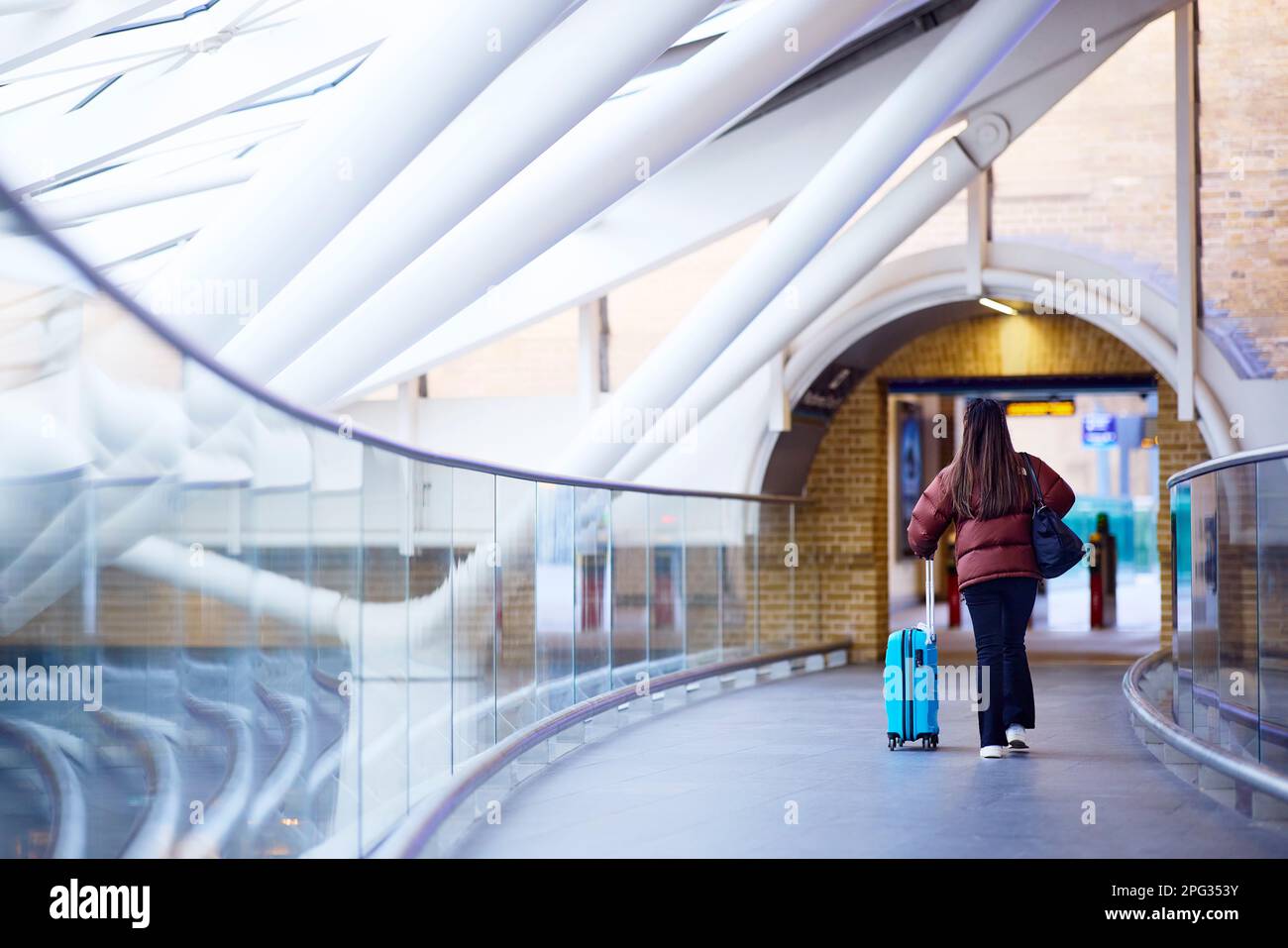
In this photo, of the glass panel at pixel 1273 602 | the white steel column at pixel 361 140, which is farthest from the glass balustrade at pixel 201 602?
the white steel column at pixel 361 140

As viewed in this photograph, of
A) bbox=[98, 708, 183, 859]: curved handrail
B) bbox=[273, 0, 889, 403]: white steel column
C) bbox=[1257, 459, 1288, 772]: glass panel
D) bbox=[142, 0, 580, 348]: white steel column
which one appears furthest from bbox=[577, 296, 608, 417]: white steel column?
bbox=[98, 708, 183, 859]: curved handrail

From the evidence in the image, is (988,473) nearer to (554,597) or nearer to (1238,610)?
(1238,610)

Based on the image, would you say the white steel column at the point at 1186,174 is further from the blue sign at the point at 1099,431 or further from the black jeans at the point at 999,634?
the blue sign at the point at 1099,431

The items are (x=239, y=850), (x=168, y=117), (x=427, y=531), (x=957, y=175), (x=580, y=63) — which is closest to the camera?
(x=239, y=850)

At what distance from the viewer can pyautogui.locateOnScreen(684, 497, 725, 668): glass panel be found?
11.2m

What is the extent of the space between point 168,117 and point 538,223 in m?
2.96

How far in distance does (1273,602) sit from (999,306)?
8809 millimetres

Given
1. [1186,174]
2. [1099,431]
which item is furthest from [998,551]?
[1099,431]

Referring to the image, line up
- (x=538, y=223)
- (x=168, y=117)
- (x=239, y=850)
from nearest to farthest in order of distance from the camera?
(x=239, y=850), (x=538, y=223), (x=168, y=117)

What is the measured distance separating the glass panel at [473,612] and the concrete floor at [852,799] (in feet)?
1.05
